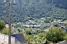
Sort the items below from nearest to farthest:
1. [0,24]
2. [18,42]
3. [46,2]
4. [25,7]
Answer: [18,42] < [0,24] < [25,7] < [46,2]

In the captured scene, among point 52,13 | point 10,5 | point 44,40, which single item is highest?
point 10,5

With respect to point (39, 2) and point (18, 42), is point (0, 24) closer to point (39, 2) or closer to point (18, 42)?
point (18, 42)

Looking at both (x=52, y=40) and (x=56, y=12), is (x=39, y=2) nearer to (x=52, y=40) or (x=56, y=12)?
(x=56, y=12)

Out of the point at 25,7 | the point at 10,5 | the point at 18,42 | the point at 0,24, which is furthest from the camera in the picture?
the point at 25,7

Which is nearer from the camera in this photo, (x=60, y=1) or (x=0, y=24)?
(x=0, y=24)

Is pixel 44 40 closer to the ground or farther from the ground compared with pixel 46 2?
farther from the ground

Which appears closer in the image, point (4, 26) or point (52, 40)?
point (52, 40)

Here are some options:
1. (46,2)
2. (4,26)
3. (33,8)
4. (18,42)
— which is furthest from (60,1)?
(18,42)

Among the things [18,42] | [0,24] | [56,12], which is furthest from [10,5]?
[56,12]

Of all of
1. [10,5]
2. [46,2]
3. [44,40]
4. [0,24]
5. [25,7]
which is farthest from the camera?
[46,2]
